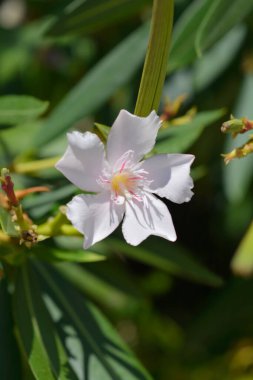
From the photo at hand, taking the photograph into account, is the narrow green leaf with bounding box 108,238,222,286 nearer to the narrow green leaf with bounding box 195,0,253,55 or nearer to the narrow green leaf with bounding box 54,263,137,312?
the narrow green leaf with bounding box 54,263,137,312

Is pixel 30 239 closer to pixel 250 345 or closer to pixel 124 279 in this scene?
pixel 124 279

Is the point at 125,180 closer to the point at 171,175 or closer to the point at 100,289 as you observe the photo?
the point at 171,175

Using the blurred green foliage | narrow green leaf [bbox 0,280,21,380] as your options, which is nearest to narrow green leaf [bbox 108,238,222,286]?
the blurred green foliage

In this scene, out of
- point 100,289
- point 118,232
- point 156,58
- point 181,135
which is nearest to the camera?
point 156,58

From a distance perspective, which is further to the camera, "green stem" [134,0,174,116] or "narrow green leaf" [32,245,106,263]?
"narrow green leaf" [32,245,106,263]

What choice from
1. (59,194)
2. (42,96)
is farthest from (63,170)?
(42,96)

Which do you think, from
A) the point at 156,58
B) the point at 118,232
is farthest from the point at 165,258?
the point at 156,58

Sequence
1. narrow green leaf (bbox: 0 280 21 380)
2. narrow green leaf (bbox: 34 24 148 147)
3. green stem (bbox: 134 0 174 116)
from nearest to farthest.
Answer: green stem (bbox: 134 0 174 116) → narrow green leaf (bbox: 0 280 21 380) → narrow green leaf (bbox: 34 24 148 147)

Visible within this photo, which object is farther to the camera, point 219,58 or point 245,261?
point 219,58
